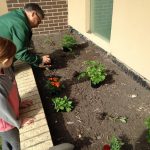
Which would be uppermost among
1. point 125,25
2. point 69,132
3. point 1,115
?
point 125,25

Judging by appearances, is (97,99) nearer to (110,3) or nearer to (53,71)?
(53,71)

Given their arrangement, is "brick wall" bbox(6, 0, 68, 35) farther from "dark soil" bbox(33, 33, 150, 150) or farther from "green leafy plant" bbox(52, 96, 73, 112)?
"green leafy plant" bbox(52, 96, 73, 112)

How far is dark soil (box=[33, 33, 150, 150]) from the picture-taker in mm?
3666

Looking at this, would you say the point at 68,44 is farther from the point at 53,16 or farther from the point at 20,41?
the point at 20,41

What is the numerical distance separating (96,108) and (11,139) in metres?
1.68

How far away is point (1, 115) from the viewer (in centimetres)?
266

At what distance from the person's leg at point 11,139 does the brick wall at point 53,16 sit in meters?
4.86

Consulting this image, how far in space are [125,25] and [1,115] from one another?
3.33m

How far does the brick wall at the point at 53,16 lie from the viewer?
734cm

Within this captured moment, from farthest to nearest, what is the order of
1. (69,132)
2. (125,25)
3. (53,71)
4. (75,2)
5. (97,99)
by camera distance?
(75,2) → (53,71) → (125,25) → (97,99) → (69,132)

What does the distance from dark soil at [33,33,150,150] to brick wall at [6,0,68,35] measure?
195 centimetres

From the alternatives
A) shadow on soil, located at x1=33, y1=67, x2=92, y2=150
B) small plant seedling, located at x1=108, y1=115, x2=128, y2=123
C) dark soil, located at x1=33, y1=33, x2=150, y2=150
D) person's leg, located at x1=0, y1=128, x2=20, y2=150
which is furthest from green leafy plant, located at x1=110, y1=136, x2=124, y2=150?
person's leg, located at x1=0, y1=128, x2=20, y2=150

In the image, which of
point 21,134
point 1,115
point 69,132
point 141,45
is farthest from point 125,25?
point 1,115

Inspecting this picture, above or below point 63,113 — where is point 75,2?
above
